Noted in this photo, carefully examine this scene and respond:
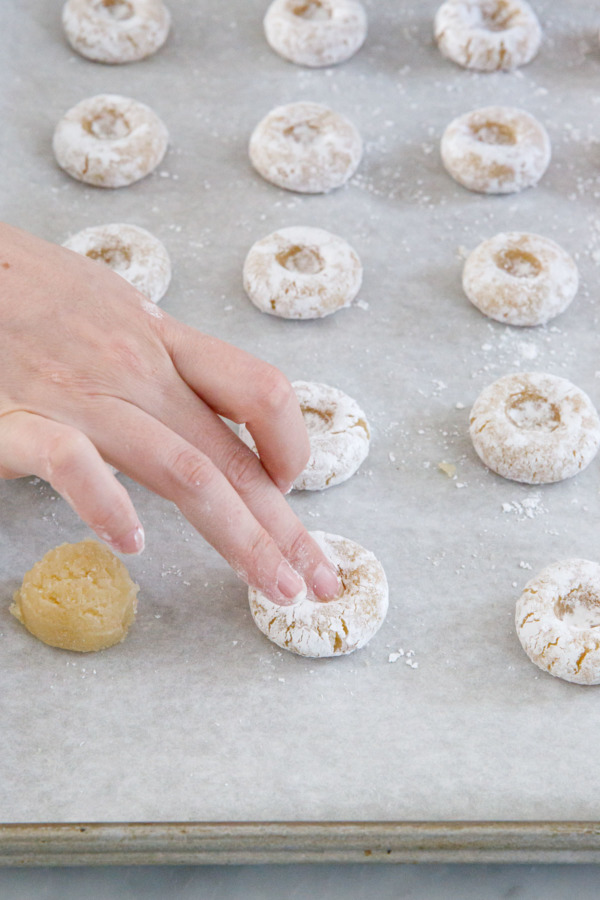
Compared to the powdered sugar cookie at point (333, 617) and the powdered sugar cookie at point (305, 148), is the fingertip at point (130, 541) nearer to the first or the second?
the powdered sugar cookie at point (333, 617)

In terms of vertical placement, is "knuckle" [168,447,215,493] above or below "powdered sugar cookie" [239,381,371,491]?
above

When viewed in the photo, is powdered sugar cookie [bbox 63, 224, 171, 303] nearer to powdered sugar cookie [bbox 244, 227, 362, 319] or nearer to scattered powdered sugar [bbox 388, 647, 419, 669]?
powdered sugar cookie [bbox 244, 227, 362, 319]

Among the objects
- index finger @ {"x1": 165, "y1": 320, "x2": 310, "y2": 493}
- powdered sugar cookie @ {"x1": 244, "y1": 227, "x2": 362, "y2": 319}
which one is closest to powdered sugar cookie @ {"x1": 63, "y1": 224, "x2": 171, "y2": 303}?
powdered sugar cookie @ {"x1": 244, "y1": 227, "x2": 362, "y2": 319}

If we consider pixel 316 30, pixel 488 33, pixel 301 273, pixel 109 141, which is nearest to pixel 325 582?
pixel 301 273

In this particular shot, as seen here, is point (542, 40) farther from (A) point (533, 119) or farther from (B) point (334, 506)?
(B) point (334, 506)

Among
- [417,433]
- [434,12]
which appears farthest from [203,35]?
[417,433]
